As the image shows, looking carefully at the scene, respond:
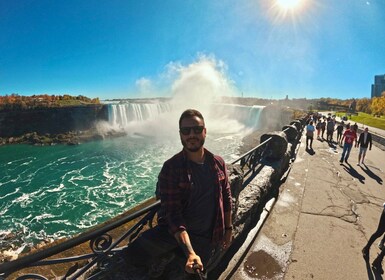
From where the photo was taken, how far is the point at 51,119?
54844 millimetres

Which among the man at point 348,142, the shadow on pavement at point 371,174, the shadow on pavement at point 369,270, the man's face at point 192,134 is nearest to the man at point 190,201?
the man's face at point 192,134

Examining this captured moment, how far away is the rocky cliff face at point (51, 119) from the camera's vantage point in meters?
52.1

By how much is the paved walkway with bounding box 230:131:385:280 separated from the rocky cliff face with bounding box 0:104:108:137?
5646cm

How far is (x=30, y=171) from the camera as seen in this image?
2677 centimetres

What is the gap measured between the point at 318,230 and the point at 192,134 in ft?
12.9

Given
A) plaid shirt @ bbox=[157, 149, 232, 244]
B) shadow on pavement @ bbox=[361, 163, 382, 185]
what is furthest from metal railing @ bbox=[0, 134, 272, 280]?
shadow on pavement @ bbox=[361, 163, 382, 185]

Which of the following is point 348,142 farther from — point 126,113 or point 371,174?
point 126,113


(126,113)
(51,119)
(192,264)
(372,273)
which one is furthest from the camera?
(126,113)

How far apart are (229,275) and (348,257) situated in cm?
213

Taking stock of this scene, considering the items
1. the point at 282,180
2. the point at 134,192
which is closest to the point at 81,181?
the point at 134,192

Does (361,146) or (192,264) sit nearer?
(192,264)

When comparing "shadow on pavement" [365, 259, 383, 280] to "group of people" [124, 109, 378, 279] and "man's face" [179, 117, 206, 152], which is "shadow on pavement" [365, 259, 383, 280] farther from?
"man's face" [179, 117, 206, 152]

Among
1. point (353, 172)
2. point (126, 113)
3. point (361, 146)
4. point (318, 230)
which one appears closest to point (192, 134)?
point (318, 230)

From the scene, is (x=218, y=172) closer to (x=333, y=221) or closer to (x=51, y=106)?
(x=333, y=221)
